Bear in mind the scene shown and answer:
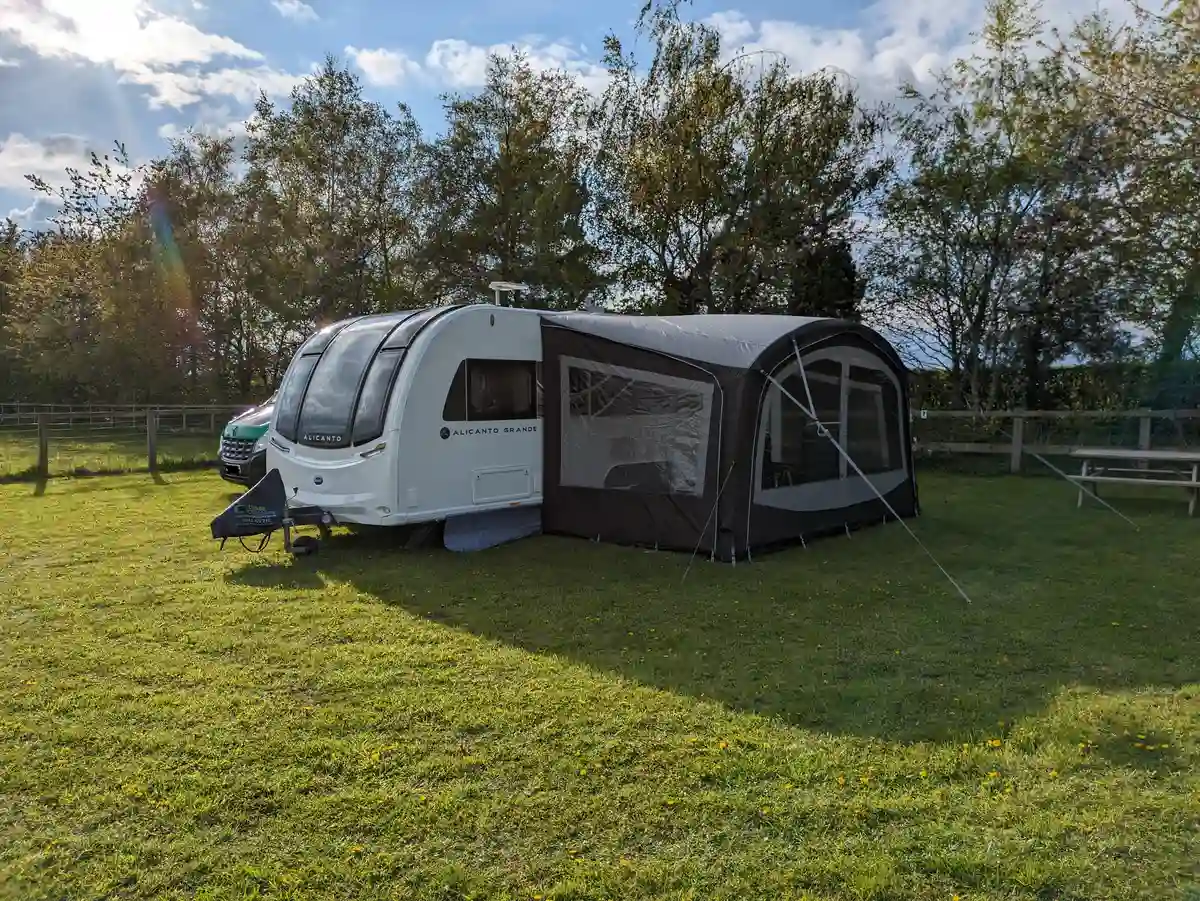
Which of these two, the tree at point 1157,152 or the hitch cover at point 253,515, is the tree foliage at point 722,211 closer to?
the tree at point 1157,152

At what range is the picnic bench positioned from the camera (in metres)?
8.55

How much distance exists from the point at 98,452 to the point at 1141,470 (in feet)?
50.9

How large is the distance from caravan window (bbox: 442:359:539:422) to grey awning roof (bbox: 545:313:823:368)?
1.79 ft

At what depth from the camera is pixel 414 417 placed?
635 cm

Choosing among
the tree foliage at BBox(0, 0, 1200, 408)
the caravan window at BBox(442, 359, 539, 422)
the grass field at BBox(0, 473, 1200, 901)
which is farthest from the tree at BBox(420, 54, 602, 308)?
the grass field at BBox(0, 473, 1200, 901)

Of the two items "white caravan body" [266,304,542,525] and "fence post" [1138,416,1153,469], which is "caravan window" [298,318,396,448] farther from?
"fence post" [1138,416,1153,469]

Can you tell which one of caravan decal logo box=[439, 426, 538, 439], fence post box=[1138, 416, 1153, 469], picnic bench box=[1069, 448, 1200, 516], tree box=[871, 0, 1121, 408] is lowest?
picnic bench box=[1069, 448, 1200, 516]

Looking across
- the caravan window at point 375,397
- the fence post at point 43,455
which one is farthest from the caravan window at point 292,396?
the fence post at point 43,455

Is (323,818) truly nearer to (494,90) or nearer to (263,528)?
(263,528)

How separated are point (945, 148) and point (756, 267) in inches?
147

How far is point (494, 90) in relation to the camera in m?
18.9

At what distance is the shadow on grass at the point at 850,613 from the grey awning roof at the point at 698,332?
158 centimetres

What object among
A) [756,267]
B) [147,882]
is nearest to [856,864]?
[147,882]

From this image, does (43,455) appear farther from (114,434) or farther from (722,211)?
(722,211)
